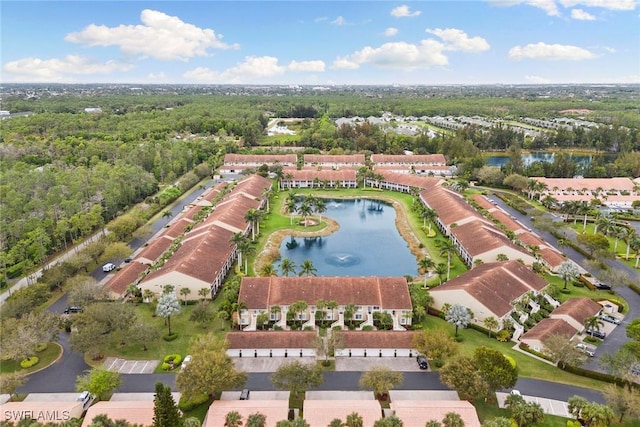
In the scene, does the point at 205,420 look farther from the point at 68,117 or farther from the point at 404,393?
the point at 68,117

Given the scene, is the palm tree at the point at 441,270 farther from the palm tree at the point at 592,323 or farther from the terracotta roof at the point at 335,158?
the terracotta roof at the point at 335,158

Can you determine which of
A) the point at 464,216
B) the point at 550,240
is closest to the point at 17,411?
the point at 464,216

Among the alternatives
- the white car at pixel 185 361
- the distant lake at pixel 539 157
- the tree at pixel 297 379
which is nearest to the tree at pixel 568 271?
the tree at pixel 297 379

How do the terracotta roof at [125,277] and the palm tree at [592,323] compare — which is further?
the terracotta roof at [125,277]

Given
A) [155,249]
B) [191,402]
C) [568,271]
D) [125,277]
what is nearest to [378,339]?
[191,402]

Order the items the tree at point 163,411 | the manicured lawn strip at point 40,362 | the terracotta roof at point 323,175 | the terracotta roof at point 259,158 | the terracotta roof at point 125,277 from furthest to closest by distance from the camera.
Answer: the terracotta roof at point 259,158
the terracotta roof at point 323,175
the terracotta roof at point 125,277
the manicured lawn strip at point 40,362
the tree at point 163,411

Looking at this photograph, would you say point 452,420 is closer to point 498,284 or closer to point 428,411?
point 428,411

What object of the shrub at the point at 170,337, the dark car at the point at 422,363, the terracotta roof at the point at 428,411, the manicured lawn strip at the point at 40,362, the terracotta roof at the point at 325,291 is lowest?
the manicured lawn strip at the point at 40,362
